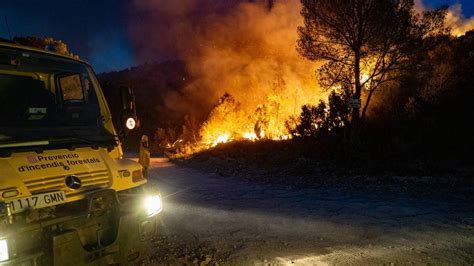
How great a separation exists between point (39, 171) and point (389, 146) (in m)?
13.0

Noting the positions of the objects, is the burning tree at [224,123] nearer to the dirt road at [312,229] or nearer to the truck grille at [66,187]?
the dirt road at [312,229]

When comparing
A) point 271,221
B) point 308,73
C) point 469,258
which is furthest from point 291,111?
point 469,258

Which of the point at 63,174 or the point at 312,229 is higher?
the point at 63,174

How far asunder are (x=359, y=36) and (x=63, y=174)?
13.2 m

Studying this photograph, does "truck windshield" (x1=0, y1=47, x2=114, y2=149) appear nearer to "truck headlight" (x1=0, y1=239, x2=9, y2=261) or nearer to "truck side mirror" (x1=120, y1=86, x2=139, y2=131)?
"truck side mirror" (x1=120, y1=86, x2=139, y2=131)

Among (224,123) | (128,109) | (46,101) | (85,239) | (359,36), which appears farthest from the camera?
(224,123)

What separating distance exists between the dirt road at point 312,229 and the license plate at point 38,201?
6.70ft

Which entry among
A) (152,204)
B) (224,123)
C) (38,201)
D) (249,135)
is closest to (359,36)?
(249,135)

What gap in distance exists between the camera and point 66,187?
3.51 meters

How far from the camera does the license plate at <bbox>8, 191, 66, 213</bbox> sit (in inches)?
122

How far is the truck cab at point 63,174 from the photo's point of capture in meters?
3.13

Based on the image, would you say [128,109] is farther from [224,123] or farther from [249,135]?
[224,123]

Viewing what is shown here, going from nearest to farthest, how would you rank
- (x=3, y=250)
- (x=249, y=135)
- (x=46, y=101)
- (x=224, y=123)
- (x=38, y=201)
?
1. (x=3, y=250)
2. (x=38, y=201)
3. (x=46, y=101)
4. (x=249, y=135)
5. (x=224, y=123)

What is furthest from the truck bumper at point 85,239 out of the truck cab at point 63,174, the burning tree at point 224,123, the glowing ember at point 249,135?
the burning tree at point 224,123
